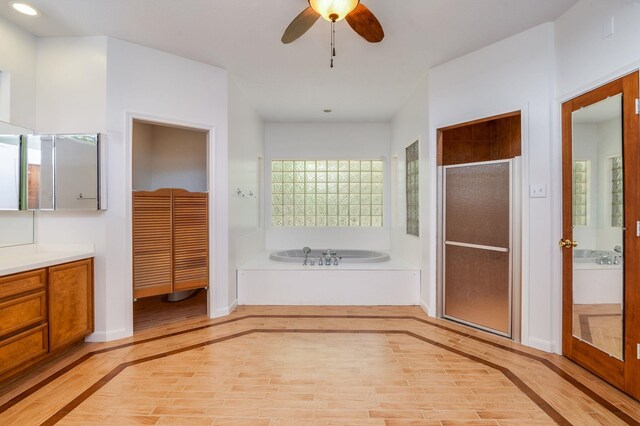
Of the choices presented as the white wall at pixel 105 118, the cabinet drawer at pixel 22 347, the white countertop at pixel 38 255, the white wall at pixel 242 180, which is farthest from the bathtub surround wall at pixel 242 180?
the cabinet drawer at pixel 22 347

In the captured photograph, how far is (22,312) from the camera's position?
2.12 meters

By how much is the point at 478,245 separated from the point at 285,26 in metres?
2.60

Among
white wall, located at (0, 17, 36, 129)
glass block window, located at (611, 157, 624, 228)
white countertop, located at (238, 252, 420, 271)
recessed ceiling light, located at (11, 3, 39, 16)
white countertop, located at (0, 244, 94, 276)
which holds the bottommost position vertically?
white countertop, located at (238, 252, 420, 271)

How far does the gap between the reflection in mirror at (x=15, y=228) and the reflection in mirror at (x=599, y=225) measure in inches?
173

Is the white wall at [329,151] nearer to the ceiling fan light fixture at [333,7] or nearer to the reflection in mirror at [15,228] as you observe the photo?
the reflection in mirror at [15,228]

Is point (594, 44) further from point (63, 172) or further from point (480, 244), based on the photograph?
point (63, 172)

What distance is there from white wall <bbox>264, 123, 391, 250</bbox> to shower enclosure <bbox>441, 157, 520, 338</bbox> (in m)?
2.09

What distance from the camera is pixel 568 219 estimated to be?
2.48m

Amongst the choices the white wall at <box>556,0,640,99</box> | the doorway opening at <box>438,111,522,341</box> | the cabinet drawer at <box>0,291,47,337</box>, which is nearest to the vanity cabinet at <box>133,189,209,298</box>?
the cabinet drawer at <box>0,291,47,337</box>

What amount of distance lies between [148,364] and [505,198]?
10.6 ft

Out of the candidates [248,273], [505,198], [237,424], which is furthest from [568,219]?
[248,273]

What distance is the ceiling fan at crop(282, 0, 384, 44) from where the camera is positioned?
1.80 meters

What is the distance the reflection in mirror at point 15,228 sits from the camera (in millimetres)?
2561

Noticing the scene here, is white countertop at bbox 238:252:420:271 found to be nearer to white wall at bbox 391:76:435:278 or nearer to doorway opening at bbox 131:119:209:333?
white wall at bbox 391:76:435:278
